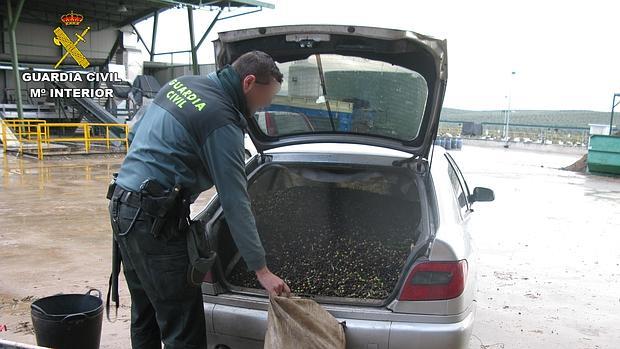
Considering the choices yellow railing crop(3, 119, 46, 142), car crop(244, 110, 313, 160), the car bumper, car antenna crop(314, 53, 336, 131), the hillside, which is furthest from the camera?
the hillside

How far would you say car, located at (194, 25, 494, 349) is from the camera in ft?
7.69

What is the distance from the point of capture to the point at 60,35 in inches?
1045

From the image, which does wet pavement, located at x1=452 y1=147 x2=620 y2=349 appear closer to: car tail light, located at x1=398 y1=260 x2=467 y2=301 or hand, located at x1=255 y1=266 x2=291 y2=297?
car tail light, located at x1=398 y1=260 x2=467 y2=301

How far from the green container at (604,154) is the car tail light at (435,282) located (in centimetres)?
1408

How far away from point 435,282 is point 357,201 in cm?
140

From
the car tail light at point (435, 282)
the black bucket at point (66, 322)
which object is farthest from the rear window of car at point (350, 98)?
A: the black bucket at point (66, 322)

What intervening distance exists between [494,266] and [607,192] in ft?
25.7

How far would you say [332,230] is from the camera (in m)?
3.46

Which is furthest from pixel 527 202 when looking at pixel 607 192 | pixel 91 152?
pixel 91 152

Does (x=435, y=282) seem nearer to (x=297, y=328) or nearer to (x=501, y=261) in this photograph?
(x=297, y=328)

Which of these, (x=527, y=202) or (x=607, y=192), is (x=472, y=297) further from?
(x=607, y=192)

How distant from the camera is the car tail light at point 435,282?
2324 millimetres

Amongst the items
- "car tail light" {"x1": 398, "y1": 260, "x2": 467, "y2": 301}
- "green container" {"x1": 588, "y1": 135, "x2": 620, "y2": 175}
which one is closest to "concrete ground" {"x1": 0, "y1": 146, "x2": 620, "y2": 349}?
"car tail light" {"x1": 398, "y1": 260, "x2": 467, "y2": 301}

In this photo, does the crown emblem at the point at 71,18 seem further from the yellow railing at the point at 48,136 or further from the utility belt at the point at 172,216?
the utility belt at the point at 172,216
